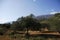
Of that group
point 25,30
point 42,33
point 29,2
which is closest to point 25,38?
point 25,30

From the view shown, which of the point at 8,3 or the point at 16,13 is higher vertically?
the point at 8,3

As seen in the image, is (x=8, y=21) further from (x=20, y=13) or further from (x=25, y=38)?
(x=25, y=38)

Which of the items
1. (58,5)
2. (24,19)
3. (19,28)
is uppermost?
(58,5)

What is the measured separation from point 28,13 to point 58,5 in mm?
1020

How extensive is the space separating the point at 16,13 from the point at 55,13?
1282mm

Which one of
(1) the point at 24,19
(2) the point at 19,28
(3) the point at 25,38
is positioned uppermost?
(1) the point at 24,19

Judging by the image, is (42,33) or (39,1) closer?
(42,33)

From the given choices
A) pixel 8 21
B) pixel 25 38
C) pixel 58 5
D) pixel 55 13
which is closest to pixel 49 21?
pixel 55 13

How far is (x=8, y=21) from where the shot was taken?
4773 mm

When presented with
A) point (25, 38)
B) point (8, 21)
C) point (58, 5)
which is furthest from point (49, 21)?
point (8, 21)

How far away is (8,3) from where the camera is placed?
16.2 feet

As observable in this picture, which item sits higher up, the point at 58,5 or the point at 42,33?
the point at 58,5

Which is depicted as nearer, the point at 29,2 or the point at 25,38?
the point at 25,38

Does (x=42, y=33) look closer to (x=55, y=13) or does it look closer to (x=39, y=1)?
(x=55, y=13)
